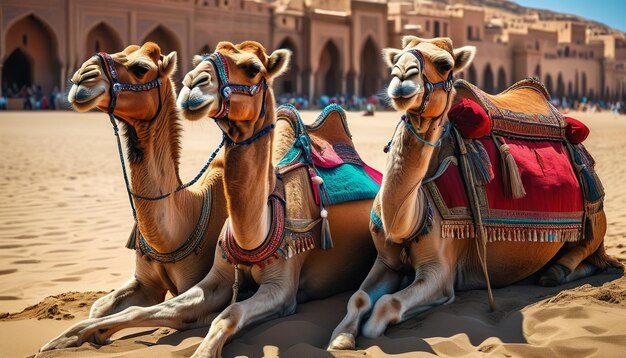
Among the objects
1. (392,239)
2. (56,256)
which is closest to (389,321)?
(392,239)

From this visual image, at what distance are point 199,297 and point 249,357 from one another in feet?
1.68

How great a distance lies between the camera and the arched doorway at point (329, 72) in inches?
1837

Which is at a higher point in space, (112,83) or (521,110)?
(112,83)

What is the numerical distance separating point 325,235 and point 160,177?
87 centimetres

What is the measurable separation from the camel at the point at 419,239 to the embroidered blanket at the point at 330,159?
0.41 meters

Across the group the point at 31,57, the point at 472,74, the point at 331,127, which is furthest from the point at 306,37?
the point at 331,127

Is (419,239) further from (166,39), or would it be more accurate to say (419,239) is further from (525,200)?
(166,39)

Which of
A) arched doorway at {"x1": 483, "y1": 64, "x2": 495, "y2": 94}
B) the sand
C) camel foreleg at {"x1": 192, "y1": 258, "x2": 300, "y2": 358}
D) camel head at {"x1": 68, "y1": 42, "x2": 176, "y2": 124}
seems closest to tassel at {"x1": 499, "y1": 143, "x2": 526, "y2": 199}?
the sand

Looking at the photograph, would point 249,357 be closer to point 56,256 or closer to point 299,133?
point 299,133

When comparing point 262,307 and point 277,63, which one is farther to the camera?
point 262,307

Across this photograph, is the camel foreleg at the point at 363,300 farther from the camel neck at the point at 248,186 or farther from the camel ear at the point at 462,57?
the camel ear at the point at 462,57

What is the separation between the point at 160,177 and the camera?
4133 mm

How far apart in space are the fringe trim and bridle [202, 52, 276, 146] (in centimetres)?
114

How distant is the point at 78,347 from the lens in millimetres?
3707
